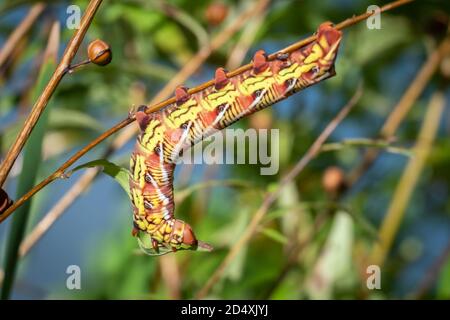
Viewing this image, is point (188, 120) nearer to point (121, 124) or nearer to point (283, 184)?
point (121, 124)

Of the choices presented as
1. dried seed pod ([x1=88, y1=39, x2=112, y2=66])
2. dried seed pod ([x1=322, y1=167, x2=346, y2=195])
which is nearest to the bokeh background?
dried seed pod ([x1=322, y1=167, x2=346, y2=195])

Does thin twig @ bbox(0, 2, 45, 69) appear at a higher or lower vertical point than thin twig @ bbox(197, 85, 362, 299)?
higher

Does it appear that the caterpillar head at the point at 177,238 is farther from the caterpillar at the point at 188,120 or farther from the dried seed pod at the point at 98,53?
the dried seed pod at the point at 98,53

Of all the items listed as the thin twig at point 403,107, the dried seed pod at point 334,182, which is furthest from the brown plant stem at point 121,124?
the thin twig at point 403,107

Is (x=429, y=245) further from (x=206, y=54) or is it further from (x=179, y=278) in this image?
(x=206, y=54)

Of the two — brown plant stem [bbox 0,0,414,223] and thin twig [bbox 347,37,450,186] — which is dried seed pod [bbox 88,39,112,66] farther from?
thin twig [bbox 347,37,450,186]

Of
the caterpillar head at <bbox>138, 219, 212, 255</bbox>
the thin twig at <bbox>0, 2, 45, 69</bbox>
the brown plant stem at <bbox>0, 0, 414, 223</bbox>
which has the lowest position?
the caterpillar head at <bbox>138, 219, 212, 255</bbox>
